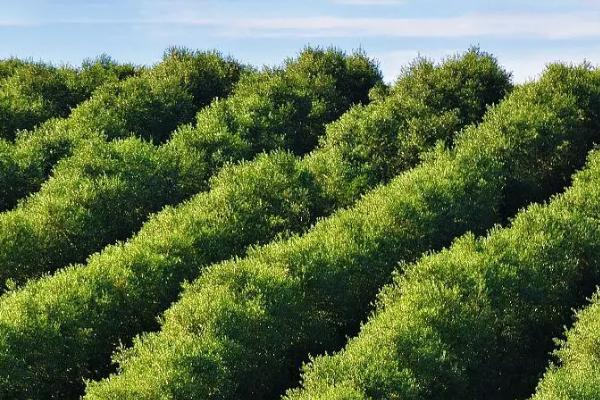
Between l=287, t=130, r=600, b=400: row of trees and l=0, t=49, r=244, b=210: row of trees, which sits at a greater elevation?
A: l=0, t=49, r=244, b=210: row of trees

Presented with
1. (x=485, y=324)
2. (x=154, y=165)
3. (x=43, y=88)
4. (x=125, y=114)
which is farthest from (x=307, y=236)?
(x=43, y=88)

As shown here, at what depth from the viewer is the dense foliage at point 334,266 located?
19.7 meters

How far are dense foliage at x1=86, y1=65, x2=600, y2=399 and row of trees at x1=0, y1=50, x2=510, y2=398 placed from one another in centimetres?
150

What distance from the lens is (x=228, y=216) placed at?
26656 millimetres

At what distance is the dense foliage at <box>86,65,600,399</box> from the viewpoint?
19.7 metres

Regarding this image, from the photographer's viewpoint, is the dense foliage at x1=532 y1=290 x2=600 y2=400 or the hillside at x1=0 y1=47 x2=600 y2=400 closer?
the dense foliage at x1=532 y1=290 x2=600 y2=400

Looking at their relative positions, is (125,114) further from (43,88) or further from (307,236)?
(307,236)

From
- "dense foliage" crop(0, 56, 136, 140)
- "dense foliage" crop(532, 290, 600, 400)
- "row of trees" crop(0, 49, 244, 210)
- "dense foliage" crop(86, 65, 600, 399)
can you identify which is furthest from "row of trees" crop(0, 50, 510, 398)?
"dense foliage" crop(532, 290, 600, 400)

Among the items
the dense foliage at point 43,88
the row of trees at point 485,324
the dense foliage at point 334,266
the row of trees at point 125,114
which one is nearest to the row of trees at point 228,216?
the dense foliage at point 334,266

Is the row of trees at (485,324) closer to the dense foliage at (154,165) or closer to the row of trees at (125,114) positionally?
the dense foliage at (154,165)

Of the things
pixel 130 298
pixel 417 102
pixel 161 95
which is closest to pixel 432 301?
pixel 130 298

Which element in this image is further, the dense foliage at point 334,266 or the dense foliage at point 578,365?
the dense foliage at point 334,266

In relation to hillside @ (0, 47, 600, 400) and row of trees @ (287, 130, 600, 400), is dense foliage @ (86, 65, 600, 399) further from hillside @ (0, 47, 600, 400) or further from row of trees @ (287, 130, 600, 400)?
row of trees @ (287, 130, 600, 400)

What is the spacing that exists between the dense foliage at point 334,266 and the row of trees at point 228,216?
4.92 ft
